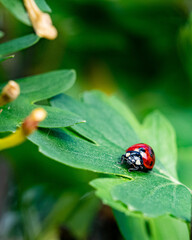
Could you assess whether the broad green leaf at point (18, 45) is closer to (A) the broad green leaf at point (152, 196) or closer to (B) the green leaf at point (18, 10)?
(B) the green leaf at point (18, 10)

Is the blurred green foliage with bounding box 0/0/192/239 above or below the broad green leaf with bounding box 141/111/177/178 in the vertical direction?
below

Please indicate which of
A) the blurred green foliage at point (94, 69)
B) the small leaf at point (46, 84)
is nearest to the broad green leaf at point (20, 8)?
the small leaf at point (46, 84)

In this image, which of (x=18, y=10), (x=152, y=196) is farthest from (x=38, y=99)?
(x=152, y=196)

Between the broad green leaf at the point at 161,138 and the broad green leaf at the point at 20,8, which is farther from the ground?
the broad green leaf at the point at 20,8

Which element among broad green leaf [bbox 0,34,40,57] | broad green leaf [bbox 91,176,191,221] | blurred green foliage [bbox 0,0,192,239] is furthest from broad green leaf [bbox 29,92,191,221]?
blurred green foliage [bbox 0,0,192,239]

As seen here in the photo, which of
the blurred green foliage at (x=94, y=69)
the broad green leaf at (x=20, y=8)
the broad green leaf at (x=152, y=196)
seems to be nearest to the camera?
the broad green leaf at (x=152, y=196)

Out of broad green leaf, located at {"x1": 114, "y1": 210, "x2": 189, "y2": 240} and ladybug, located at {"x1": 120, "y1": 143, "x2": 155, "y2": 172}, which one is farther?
broad green leaf, located at {"x1": 114, "y1": 210, "x2": 189, "y2": 240}

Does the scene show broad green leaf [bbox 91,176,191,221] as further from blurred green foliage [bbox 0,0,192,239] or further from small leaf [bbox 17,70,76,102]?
blurred green foliage [bbox 0,0,192,239]

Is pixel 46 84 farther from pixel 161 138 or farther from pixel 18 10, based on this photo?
pixel 161 138
